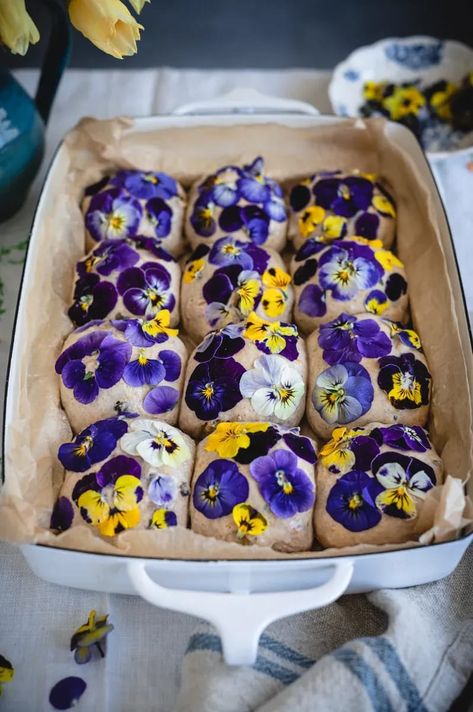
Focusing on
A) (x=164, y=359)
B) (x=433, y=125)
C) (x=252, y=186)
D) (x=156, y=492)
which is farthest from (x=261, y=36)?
(x=156, y=492)

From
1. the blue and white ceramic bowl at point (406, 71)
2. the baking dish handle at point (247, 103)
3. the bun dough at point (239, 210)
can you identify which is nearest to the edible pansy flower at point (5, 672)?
the bun dough at point (239, 210)

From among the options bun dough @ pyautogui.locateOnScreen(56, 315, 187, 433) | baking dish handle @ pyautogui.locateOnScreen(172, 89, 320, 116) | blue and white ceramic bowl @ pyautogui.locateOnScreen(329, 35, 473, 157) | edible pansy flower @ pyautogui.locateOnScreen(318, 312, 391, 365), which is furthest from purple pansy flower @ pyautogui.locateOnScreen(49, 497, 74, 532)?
blue and white ceramic bowl @ pyautogui.locateOnScreen(329, 35, 473, 157)

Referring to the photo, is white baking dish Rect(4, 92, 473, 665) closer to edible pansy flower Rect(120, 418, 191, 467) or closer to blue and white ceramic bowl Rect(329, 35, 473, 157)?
edible pansy flower Rect(120, 418, 191, 467)

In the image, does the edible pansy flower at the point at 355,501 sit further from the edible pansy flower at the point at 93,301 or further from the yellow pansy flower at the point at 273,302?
the edible pansy flower at the point at 93,301

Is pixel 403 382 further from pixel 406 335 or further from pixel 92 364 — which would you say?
pixel 92 364

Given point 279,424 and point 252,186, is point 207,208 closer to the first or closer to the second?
point 252,186

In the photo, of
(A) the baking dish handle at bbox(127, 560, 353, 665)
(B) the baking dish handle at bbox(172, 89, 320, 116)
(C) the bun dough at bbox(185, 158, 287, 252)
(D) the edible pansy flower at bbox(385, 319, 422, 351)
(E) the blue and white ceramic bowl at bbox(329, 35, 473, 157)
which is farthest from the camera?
(E) the blue and white ceramic bowl at bbox(329, 35, 473, 157)
